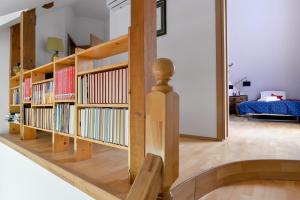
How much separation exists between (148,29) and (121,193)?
0.89m

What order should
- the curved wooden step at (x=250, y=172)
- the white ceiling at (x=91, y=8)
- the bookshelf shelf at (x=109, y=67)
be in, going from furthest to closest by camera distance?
1. the white ceiling at (x=91, y=8)
2. the curved wooden step at (x=250, y=172)
3. the bookshelf shelf at (x=109, y=67)

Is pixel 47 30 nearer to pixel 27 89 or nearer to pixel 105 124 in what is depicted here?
pixel 27 89

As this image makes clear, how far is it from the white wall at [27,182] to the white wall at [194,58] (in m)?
1.74

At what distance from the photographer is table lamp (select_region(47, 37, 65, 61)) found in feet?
11.7

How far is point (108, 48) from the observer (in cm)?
154

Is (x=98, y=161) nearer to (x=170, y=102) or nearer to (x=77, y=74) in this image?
(x=77, y=74)

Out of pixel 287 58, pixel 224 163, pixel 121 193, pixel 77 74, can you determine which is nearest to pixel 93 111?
pixel 77 74

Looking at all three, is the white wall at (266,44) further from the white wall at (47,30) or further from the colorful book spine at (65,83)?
the colorful book spine at (65,83)

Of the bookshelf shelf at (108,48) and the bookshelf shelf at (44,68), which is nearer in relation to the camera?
the bookshelf shelf at (108,48)

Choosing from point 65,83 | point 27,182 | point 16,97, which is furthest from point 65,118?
point 16,97

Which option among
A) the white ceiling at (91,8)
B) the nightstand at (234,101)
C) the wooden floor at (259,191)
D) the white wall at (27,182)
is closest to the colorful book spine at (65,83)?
the white wall at (27,182)

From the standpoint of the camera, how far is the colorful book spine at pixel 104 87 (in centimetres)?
140

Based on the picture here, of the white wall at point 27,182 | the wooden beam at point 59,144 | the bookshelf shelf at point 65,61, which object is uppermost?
the bookshelf shelf at point 65,61

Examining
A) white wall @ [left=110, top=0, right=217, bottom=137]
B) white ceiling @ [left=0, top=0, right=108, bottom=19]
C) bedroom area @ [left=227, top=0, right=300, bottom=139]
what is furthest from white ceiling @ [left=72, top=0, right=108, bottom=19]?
bedroom area @ [left=227, top=0, right=300, bottom=139]
